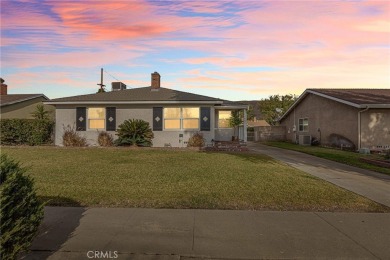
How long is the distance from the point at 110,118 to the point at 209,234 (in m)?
16.1

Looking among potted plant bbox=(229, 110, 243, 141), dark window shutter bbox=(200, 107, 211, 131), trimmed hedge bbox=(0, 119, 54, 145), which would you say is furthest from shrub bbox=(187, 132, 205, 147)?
trimmed hedge bbox=(0, 119, 54, 145)

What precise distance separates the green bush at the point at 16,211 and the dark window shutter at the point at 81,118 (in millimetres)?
16799

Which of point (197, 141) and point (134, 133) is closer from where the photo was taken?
point (197, 141)

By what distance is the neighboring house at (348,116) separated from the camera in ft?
62.1

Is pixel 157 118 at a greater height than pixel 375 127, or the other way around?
pixel 157 118

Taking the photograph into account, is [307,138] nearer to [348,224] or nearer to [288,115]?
[288,115]

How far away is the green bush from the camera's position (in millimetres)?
3109

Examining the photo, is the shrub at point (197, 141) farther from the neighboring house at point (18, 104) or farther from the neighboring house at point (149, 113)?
the neighboring house at point (18, 104)

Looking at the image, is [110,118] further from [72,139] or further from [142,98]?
[72,139]

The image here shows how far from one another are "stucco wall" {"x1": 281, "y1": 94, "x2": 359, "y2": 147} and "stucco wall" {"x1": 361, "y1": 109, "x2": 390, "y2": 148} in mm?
451

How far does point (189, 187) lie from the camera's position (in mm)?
7645

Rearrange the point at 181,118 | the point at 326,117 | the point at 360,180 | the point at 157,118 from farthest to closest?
the point at 326,117
the point at 157,118
the point at 181,118
the point at 360,180

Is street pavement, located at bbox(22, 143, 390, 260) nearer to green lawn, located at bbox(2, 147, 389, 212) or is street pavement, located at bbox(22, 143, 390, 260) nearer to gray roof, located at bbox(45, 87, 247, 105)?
green lawn, located at bbox(2, 147, 389, 212)

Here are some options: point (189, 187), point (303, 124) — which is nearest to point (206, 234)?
point (189, 187)
